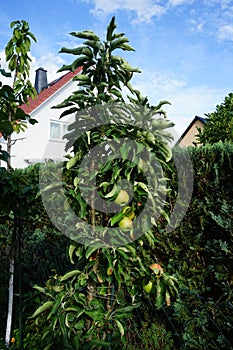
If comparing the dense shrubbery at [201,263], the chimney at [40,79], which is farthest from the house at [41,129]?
the dense shrubbery at [201,263]

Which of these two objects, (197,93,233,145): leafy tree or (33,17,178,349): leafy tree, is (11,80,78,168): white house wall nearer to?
(197,93,233,145): leafy tree

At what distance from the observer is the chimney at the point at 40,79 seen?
56.2ft

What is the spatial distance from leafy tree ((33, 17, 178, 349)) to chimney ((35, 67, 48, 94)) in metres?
16.5

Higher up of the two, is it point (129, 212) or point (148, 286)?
point (129, 212)

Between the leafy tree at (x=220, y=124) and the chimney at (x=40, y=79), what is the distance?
14.7 metres

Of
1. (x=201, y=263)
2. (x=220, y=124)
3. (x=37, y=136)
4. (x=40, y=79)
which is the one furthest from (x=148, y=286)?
(x=40, y=79)

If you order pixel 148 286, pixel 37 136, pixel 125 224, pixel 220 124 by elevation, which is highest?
pixel 220 124

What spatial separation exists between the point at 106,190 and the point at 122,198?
9 cm

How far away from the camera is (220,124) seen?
137 inches

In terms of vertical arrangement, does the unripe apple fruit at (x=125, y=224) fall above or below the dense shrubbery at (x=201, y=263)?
above

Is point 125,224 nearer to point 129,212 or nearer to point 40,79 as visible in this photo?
point 129,212

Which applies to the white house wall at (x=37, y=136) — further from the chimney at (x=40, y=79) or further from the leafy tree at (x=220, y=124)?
the leafy tree at (x=220, y=124)

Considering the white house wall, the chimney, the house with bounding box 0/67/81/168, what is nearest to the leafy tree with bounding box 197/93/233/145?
the white house wall

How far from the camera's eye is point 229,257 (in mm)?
2391
